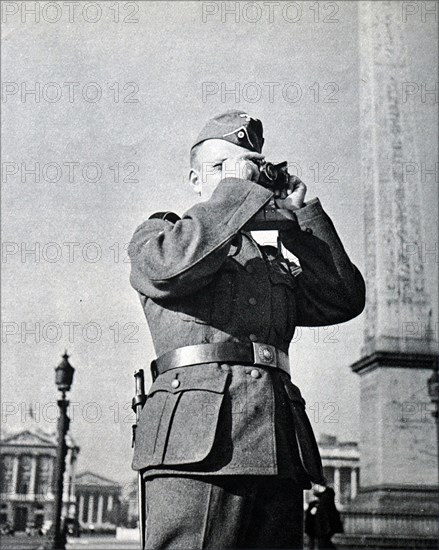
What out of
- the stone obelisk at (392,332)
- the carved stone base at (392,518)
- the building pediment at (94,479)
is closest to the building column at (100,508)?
the building pediment at (94,479)

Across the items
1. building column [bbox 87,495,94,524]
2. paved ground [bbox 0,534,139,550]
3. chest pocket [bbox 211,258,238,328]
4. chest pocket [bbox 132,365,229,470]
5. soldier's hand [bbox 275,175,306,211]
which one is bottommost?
building column [bbox 87,495,94,524]

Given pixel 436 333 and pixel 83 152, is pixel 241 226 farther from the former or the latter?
pixel 436 333

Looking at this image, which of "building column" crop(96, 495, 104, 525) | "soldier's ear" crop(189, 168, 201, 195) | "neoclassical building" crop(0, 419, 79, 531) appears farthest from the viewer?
"building column" crop(96, 495, 104, 525)

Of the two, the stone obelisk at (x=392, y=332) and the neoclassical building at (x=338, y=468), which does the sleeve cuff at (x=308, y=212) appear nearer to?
the stone obelisk at (x=392, y=332)

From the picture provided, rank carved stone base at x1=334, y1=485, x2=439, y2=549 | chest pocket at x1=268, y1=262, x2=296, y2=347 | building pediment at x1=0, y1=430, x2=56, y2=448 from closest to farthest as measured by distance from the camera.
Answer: chest pocket at x1=268, y1=262, x2=296, y2=347, carved stone base at x1=334, y1=485, x2=439, y2=549, building pediment at x1=0, y1=430, x2=56, y2=448

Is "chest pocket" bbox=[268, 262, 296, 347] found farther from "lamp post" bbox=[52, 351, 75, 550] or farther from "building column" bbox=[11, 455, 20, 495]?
"building column" bbox=[11, 455, 20, 495]

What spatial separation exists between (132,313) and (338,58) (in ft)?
7.42

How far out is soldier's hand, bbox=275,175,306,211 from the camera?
8.62ft

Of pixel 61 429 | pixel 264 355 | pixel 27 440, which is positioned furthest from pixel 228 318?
pixel 27 440

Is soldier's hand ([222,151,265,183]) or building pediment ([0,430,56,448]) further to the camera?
building pediment ([0,430,56,448])

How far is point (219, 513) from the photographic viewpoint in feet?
7.70

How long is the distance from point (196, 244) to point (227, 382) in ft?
1.24

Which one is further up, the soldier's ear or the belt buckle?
the soldier's ear

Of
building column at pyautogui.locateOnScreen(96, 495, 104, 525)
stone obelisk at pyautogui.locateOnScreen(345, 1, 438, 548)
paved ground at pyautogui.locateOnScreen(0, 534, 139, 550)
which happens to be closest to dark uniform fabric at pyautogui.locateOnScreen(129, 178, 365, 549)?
paved ground at pyautogui.locateOnScreen(0, 534, 139, 550)
